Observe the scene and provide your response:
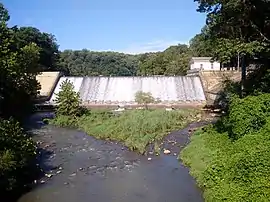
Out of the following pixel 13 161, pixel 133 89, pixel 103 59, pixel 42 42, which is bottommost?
pixel 13 161

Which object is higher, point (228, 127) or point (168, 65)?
point (168, 65)

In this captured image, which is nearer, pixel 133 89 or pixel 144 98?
pixel 144 98

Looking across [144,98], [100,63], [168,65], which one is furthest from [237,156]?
[100,63]

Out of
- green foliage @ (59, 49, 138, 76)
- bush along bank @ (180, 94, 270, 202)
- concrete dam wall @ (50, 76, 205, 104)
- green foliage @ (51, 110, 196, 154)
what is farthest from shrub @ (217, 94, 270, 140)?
green foliage @ (59, 49, 138, 76)

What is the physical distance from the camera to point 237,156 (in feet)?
48.0

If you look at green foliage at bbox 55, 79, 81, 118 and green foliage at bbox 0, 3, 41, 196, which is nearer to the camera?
green foliage at bbox 0, 3, 41, 196

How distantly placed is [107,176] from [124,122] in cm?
1127

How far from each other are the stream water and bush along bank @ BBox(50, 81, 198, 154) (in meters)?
1.31

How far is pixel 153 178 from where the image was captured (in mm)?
17750

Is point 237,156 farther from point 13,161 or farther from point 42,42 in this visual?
point 42,42

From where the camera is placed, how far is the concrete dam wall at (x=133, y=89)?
145 feet

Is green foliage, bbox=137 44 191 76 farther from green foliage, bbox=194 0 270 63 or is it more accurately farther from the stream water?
green foliage, bbox=194 0 270 63

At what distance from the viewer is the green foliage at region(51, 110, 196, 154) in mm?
25531

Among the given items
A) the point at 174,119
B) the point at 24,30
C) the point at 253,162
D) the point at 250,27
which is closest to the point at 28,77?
the point at 174,119
